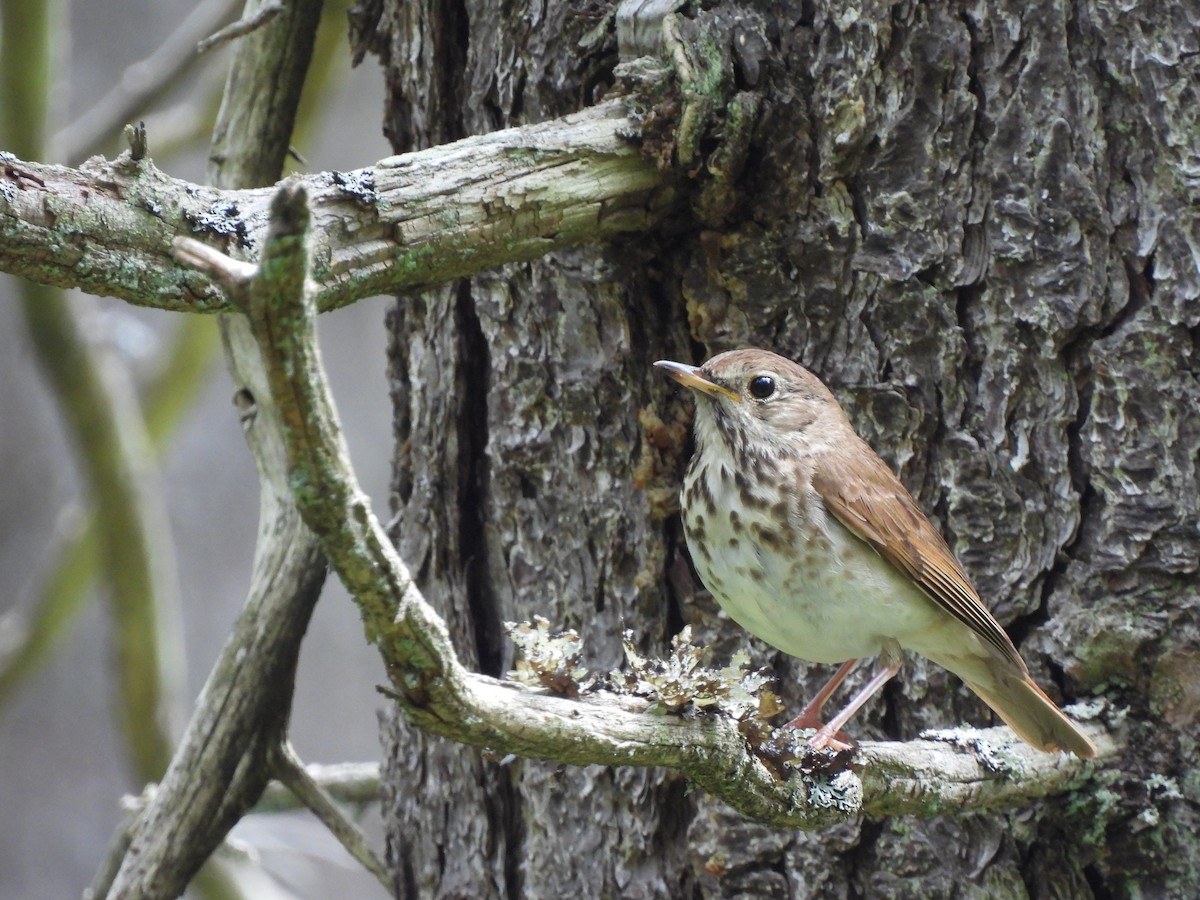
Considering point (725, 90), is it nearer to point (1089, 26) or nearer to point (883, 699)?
point (1089, 26)

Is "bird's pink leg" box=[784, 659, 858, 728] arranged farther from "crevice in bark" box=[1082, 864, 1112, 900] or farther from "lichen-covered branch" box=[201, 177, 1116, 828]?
"crevice in bark" box=[1082, 864, 1112, 900]

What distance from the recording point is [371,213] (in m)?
2.22

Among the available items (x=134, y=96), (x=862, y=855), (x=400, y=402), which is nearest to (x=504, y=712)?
(x=862, y=855)

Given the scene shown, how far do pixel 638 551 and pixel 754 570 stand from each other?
451 mm

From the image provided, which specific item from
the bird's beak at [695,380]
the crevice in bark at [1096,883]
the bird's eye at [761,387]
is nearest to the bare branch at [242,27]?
the bird's beak at [695,380]

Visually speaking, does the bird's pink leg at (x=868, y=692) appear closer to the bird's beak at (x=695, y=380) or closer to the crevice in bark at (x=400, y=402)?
the bird's beak at (x=695, y=380)

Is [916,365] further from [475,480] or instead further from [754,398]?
[475,480]

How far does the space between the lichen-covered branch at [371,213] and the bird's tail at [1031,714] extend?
1.27 metres

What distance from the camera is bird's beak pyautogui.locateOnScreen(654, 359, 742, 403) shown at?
9.22 ft

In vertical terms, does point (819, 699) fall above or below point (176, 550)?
above

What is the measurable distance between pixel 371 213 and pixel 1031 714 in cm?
168

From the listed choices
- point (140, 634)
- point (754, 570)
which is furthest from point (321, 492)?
point (140, 634)

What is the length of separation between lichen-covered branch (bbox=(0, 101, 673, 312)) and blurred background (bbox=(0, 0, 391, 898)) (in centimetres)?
512

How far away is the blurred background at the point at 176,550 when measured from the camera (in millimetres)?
8062
